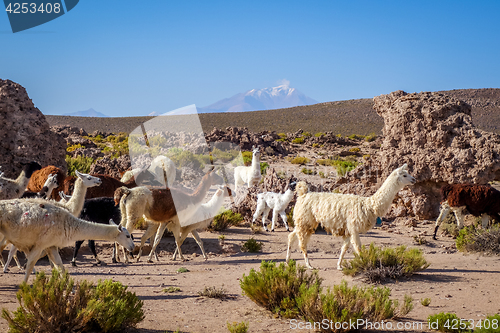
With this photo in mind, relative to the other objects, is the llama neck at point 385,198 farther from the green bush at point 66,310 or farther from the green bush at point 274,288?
the green bush at point 66,310

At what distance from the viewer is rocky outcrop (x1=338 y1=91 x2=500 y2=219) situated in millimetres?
12883

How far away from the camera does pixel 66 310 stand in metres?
4.58

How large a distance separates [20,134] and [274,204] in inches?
320

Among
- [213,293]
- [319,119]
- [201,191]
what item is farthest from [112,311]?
[319,119]

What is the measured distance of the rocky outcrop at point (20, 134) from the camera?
13469mm

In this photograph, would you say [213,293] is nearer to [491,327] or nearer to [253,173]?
[491,327]

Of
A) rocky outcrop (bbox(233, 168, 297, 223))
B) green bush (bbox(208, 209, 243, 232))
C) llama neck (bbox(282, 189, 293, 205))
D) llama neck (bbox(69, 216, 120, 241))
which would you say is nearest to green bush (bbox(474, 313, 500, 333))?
llama neck (bbox(69, 216, 120, 241))

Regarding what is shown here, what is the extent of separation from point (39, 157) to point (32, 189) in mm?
3072

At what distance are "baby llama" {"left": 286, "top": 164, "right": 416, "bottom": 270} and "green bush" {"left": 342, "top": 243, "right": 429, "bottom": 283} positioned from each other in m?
0.30

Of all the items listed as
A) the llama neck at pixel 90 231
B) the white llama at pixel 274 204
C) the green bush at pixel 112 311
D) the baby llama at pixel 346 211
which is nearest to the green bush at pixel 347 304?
the green bush at pixel 112 311

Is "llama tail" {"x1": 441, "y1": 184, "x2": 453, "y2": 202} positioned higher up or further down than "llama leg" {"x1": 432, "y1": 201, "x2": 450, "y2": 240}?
higher up

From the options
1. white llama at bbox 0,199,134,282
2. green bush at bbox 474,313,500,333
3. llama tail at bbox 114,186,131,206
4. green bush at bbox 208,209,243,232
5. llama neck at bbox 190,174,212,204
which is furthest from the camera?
green bush at bbox 208,209,243,232

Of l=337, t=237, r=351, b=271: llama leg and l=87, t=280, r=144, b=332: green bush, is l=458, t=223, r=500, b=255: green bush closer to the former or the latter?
l=337, t=237, r=351, b=271: llama leg

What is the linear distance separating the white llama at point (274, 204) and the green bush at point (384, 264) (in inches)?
235
